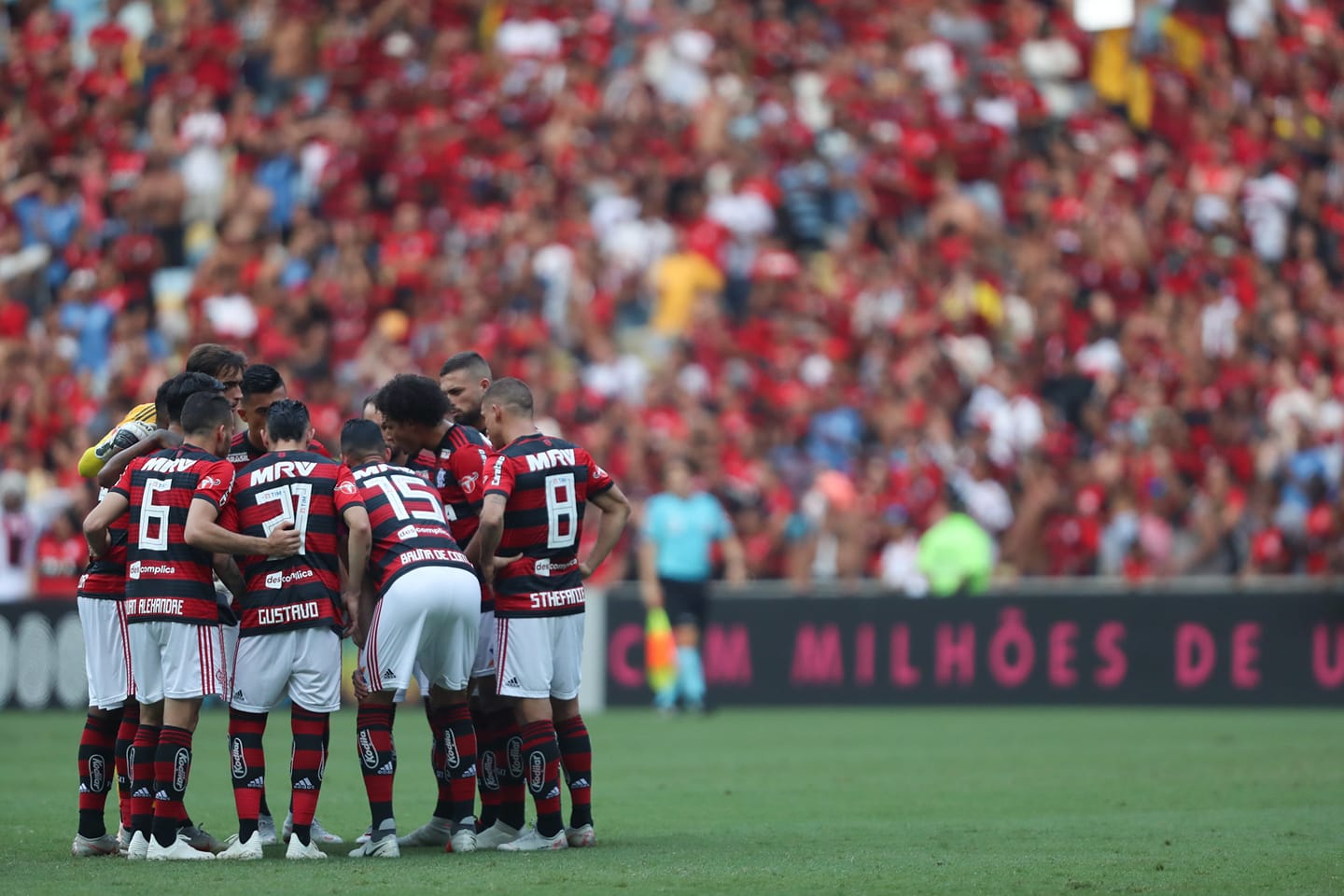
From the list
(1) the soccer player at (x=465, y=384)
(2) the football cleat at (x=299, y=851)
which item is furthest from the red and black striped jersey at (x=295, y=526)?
(1) the soccer player at (x=465, y=384)

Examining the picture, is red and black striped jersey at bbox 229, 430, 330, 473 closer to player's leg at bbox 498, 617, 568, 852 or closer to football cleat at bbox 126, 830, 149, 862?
player's leg at bbox 498, 617, 568, 852

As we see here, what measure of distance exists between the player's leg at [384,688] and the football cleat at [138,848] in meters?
0.89

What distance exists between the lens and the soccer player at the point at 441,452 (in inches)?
360

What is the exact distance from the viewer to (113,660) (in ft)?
29.9

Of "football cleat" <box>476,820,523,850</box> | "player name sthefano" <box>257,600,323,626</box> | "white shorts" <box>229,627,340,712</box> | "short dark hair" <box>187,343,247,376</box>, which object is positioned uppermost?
"short dark hair" <box>187,343,247,376</box>

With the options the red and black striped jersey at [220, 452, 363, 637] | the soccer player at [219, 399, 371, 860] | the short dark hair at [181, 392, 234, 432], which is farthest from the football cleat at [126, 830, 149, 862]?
the short dark hair at [181, 392, 234, 432]

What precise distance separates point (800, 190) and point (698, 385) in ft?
12.2

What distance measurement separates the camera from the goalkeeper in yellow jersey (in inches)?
364

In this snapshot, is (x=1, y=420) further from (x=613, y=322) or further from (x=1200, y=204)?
(x=1200, y=204)

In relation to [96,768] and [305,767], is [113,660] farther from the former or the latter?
[305,767]

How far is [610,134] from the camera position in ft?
85.0

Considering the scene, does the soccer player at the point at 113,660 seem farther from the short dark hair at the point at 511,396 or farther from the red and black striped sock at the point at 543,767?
the red and black striped sock at the point at 543,767

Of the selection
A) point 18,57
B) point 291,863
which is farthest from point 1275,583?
point 18,57

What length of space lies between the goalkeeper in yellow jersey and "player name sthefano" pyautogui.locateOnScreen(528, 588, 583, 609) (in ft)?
5.60
